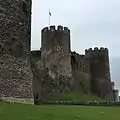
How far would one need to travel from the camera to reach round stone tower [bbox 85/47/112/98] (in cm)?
4616

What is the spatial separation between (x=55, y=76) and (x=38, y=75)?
4.40m

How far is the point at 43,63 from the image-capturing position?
3966 cm

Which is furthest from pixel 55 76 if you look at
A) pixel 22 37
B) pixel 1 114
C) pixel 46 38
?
pixel 1 114

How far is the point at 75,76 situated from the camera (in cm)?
4303

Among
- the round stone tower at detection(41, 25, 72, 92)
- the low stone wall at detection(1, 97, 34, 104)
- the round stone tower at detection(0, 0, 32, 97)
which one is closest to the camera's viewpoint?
the low stone wall at detection(1, 97, 34, 104)

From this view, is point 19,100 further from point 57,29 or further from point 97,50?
point 97,50

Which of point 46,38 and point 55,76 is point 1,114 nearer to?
point 55,76

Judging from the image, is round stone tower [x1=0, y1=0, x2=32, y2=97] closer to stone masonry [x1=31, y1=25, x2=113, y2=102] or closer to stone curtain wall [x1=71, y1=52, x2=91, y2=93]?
stone masonry [x1=31, y1=25, x2=113, y2=102]

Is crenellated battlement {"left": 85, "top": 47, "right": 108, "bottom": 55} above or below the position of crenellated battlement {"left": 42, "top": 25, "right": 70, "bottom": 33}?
below

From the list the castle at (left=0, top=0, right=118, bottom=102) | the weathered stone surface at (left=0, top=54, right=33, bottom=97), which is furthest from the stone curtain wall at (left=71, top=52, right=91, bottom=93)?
the weathered stone surface at (left=0, top=54, right=33, bottom=97)

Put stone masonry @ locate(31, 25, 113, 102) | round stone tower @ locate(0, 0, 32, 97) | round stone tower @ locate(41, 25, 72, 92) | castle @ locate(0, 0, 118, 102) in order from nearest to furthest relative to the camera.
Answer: round stone tower @ locate(0, 0, 32, 97), castle @ locate(0, 0, 118, 102), stone masonry @ locate(31, 25, 113, 102), round stone tower @ locate(41, 25, 72, 92)

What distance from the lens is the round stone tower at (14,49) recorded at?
17.9m

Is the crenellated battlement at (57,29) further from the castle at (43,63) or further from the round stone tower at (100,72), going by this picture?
the round stone tower at (100,72)

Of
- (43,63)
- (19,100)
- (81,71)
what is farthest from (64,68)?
(19,100)
